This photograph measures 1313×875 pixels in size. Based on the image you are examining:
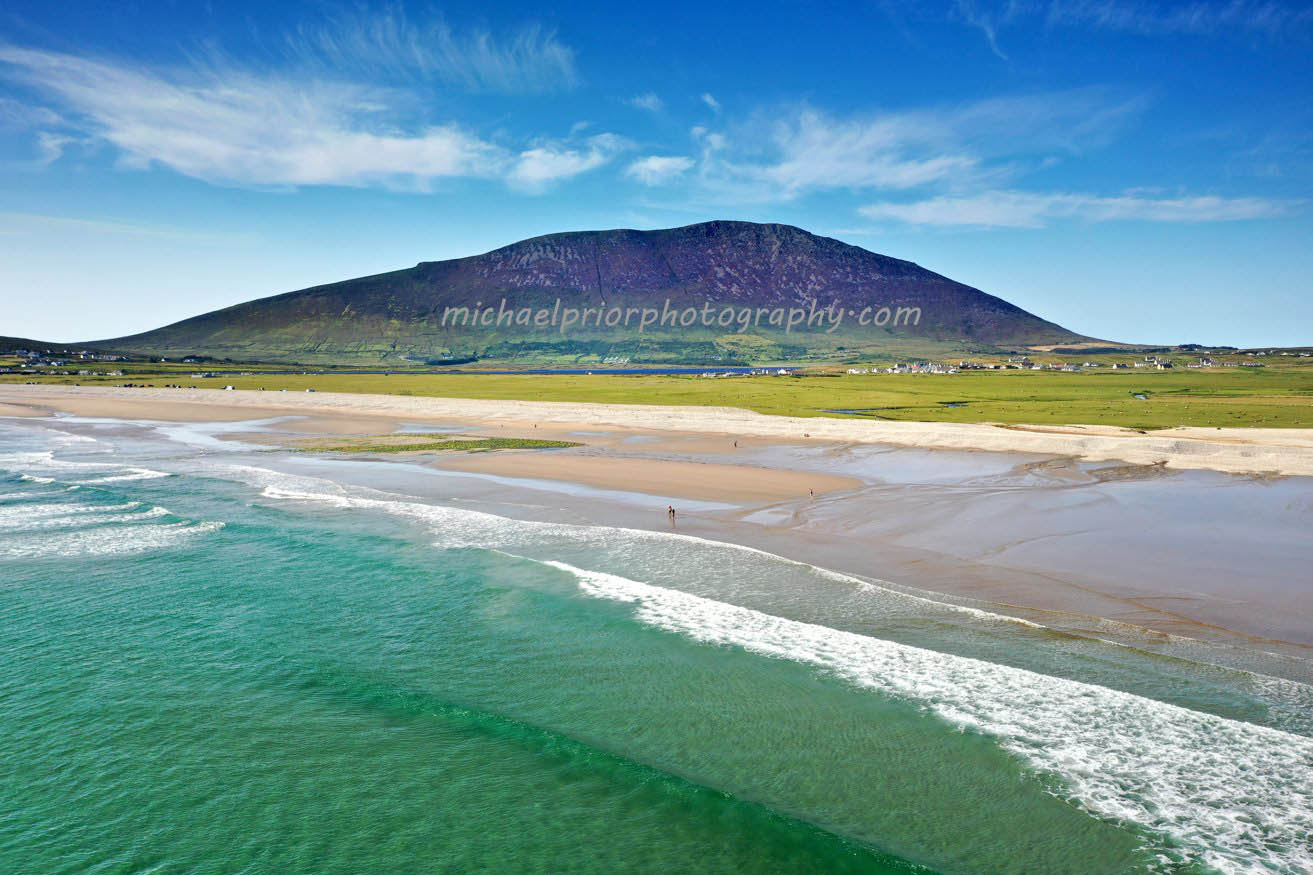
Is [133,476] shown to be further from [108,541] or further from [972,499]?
[972,499]

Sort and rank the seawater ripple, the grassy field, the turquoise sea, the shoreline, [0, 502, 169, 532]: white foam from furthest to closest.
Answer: the grassy field, the shoreline, [0, 502, 169, 532]: white foam, the seawater ripple, the turquoise sea

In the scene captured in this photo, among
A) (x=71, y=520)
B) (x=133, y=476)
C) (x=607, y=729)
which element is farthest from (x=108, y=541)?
(x=607, y=729)

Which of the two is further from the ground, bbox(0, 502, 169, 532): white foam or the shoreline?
the shoreline

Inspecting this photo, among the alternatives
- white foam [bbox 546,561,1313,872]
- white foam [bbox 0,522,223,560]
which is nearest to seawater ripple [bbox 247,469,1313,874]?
white foam [bbox 546,561,1313,872]

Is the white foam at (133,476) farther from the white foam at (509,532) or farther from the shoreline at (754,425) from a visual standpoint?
the shoreline at (754,425)

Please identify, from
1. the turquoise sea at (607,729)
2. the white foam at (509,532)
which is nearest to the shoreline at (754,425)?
the white foam at (509,532)

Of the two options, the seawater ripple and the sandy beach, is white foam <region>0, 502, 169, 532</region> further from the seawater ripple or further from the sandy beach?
the seawater ripple
